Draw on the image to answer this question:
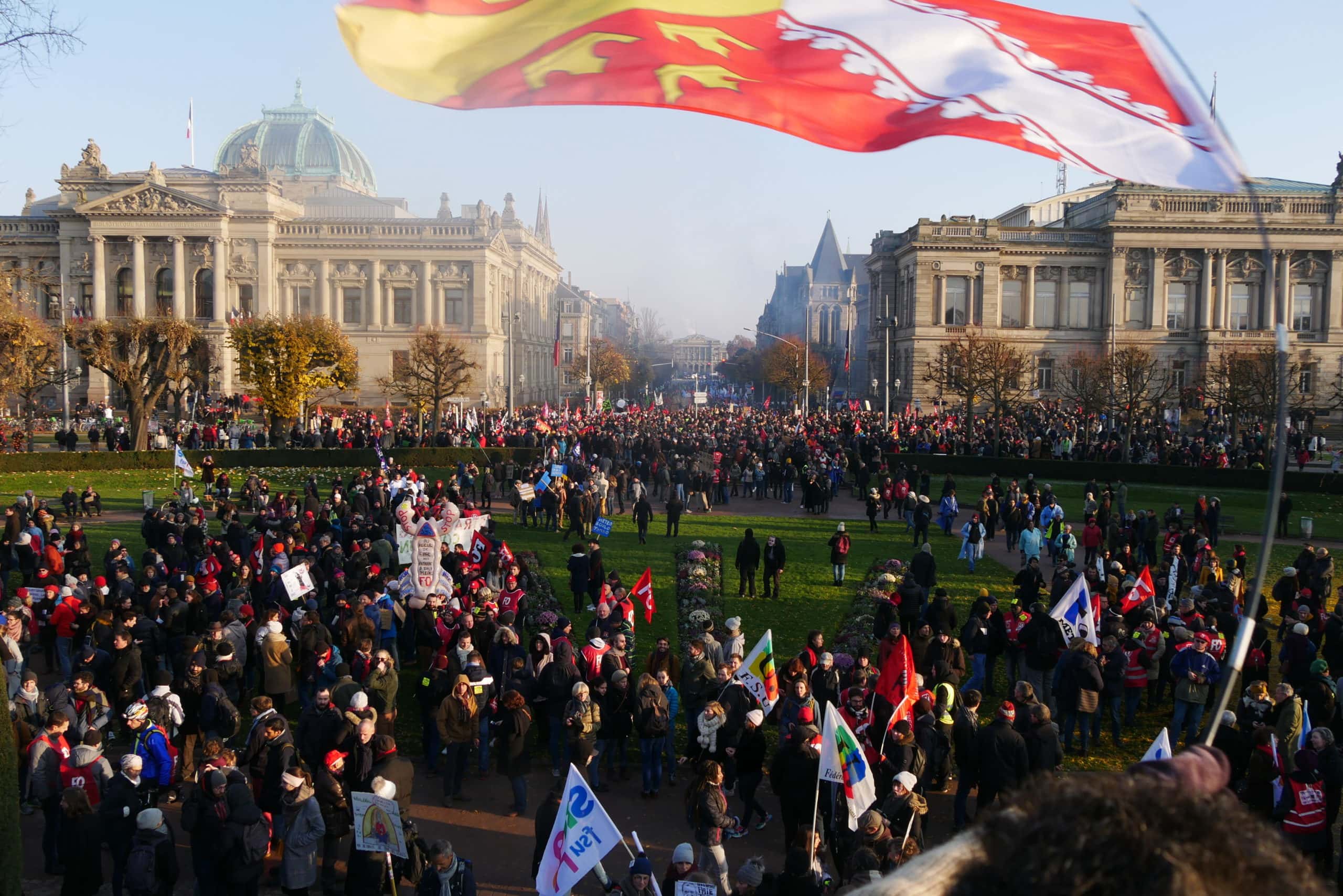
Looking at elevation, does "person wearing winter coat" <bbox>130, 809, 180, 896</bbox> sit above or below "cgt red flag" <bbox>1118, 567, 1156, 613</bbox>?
below

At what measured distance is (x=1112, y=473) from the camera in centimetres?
3888

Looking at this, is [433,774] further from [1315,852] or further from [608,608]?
[1315,852]

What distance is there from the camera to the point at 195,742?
11.8 metres

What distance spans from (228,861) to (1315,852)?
921cm

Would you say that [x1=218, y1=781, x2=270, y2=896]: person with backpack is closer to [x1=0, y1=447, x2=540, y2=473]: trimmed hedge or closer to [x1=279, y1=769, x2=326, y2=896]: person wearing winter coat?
[x1=279, y1=769, x2=326, y2=896]: person wearing winter coat

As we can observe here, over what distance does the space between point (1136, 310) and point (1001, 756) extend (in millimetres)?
75633

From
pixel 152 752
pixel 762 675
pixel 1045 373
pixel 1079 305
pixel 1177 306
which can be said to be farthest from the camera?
pixel 1079 305

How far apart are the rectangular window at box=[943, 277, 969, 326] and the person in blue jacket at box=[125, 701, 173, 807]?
7243 cm

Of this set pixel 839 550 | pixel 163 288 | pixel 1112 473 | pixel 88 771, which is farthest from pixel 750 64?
pixel 163 288

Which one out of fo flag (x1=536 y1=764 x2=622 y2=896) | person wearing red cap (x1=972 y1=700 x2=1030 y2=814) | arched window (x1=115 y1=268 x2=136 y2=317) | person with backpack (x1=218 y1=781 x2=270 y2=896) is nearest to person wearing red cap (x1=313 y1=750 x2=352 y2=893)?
person with backpack (x1=218 y1=781 x2=270 y2=896)

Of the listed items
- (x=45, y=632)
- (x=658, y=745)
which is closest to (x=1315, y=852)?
(x=658, y=745)

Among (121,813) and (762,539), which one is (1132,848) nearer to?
(121,813)

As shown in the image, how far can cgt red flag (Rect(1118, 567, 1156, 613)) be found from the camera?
50.6 ft

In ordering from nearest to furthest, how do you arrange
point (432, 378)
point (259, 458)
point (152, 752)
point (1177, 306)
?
1. point (152, 752)
2. point (259, 458)
3. point (432, 378)
4. point (1177, 306)
